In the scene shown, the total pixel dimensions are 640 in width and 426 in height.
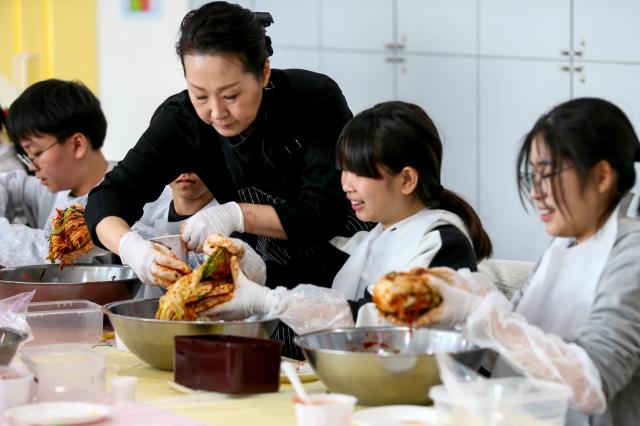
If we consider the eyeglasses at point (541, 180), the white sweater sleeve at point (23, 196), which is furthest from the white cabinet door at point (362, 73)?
the eyeglasses at point (541, 180)

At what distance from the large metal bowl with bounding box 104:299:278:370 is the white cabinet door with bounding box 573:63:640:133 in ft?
10.8

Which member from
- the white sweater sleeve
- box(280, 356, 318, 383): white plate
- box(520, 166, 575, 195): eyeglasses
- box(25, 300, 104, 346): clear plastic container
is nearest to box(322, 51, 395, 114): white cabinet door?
the white sweater sleeve

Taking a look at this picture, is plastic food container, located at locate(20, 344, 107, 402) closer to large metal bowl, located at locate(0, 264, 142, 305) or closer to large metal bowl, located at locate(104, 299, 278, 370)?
large metal bowl, located at locate(104, 299, 278, 370)

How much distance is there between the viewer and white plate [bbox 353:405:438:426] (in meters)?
1.36

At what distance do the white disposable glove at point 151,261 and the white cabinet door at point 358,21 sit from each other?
10.1 feet

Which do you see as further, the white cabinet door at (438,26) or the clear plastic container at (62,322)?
the white cabinet door at (438,26)

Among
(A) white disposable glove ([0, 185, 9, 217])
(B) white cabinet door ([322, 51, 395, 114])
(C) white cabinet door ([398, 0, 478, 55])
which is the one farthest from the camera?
(B) white cabinet door ([322, 51, 395, 114])

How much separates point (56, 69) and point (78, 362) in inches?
157

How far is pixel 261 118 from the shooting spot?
2.26 m

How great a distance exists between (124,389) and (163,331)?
19 cm

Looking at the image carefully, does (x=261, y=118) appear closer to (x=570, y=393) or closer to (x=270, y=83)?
(x=270, y=83)

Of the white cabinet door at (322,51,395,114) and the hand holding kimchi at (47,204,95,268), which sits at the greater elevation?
the white cabinet door at (322,51,395,114)

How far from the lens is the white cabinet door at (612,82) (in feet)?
15.6

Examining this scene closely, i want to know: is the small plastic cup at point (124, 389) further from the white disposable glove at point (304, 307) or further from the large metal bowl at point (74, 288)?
the large metal bowl at point (74, 288)
